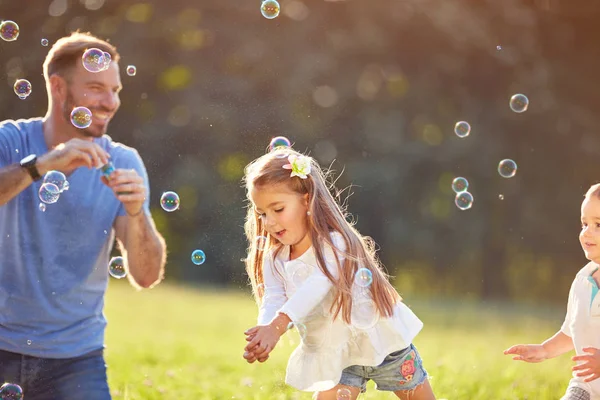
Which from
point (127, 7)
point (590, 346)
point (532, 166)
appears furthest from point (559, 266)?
point (590, 346)

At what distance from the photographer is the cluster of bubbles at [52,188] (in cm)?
363

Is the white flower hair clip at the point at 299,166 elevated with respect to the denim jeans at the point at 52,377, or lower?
elevated

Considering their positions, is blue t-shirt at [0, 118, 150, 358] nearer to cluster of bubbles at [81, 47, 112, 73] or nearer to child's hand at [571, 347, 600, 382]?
cluster of bubbles at [81, 47, 112, 73]

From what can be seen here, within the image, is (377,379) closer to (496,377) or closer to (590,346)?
(590,346)

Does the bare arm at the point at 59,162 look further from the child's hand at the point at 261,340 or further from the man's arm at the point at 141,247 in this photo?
the child's hand at the point at 261,340

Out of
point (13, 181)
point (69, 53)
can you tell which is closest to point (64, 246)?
point (13, 181)

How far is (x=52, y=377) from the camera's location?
351 centimetres

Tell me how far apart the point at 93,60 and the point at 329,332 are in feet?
4.90

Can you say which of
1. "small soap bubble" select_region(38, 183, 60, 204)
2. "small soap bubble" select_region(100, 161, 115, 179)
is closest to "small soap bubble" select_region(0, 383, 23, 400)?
"small soap bubble" select_region(38, 183, 60, 204)

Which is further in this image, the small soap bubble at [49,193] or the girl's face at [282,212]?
the small soap bubble at [49,193]

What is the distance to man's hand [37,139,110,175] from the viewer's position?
336cm

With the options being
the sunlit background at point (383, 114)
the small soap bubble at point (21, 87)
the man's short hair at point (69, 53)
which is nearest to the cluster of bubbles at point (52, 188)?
the man's short hair at point (69, 53)

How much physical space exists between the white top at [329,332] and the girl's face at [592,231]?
68 cm

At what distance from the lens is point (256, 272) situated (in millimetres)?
3648
